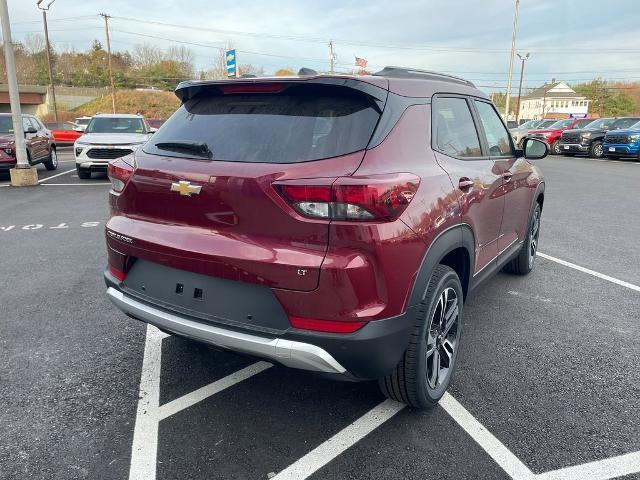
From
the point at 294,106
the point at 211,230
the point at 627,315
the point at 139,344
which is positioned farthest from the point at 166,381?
the point at 627,315

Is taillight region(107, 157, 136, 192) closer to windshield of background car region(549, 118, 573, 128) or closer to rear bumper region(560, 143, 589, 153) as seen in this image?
rear bumper region(560, 143, 589, 153)

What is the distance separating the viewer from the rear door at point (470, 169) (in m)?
2.86

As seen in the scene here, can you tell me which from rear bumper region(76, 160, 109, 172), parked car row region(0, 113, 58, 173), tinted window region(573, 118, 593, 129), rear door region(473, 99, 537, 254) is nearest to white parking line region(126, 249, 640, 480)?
rear door region(473, 99, 537, 254)

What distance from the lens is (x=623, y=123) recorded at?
2152 cm

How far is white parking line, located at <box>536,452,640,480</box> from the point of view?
227 cm

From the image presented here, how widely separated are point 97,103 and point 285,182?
3147 inches

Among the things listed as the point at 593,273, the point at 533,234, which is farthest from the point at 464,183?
the point at 593,273

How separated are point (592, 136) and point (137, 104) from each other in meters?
63.7

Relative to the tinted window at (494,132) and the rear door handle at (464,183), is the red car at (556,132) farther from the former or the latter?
the rear door handle at (464,183)

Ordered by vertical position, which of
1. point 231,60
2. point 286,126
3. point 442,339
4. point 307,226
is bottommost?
point 442,339

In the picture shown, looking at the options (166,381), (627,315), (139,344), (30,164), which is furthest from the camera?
(30,164)

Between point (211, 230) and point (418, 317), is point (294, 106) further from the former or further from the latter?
point (418, 317)

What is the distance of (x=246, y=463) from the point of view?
2.34 meters

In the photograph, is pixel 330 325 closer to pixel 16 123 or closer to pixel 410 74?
pixel 410 74
